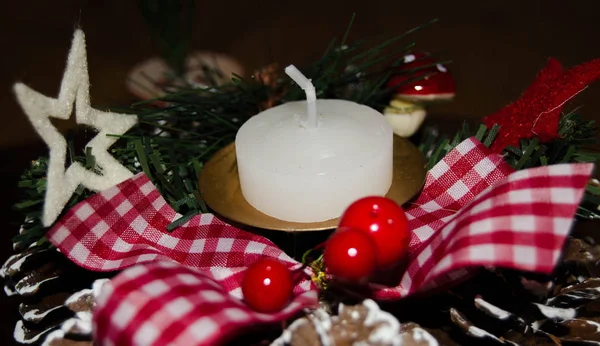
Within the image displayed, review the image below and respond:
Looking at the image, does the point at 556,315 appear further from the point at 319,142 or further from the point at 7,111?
the point at 7,111

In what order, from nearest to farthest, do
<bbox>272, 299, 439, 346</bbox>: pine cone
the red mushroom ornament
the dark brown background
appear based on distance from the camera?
<bbox>272, 299, 439, 346</bbox>: pine cone
the red mushroom ornament
the dark brown background

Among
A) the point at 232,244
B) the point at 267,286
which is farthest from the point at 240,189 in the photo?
the point at 267,286

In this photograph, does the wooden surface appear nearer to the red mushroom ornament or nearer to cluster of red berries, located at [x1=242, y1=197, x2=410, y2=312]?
the red mushroom ornament

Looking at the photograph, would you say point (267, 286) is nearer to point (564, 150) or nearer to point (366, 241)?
point (366, 241)

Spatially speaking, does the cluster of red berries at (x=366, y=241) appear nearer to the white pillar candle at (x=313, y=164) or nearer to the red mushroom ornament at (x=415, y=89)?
the white pillar candle at (x=313, y=164)

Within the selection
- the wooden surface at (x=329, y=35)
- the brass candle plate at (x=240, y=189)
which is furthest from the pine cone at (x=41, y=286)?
the wooden surface at (x=329, y=35)

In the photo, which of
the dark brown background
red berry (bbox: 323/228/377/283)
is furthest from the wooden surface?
red berry (bbox: 323/228/377/283)

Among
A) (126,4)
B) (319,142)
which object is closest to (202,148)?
(319,142)
